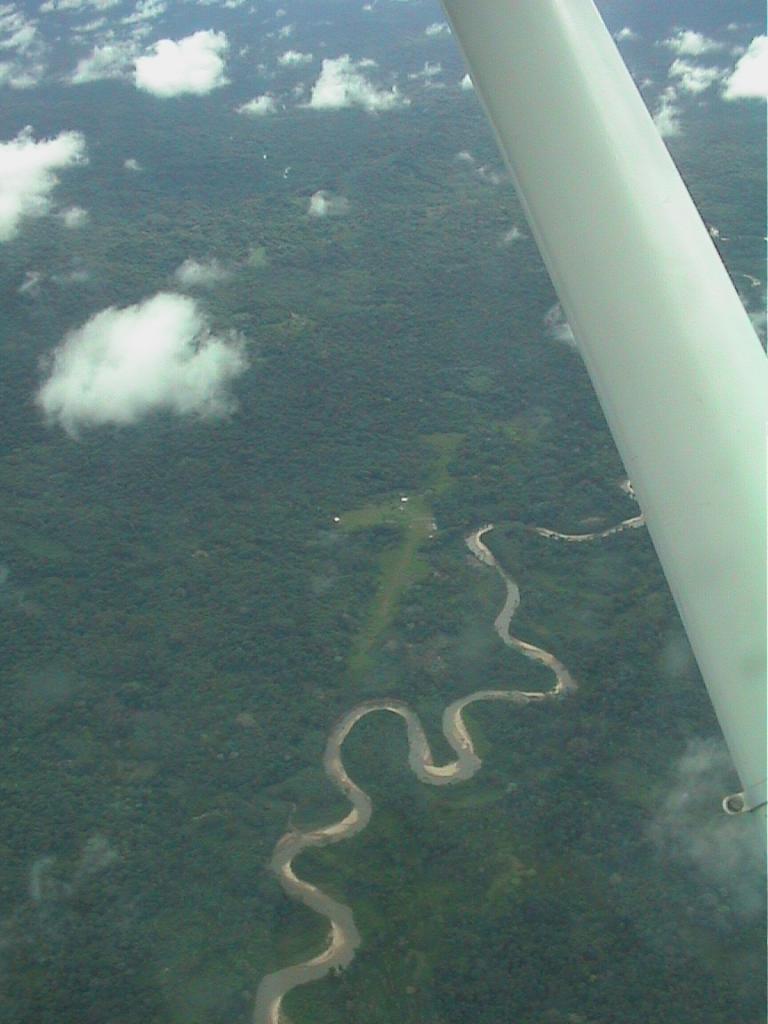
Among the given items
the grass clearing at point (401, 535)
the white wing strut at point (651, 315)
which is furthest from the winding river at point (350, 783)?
the white wing strut at point (651, 315)

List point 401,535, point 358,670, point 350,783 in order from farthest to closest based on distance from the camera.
→ 1. point 401,535
2. point 358,670
3. point 350,783

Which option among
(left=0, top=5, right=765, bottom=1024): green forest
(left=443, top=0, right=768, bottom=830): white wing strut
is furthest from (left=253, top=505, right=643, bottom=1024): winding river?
(left=443, top=0, right=768, bottom=830): white wing strut

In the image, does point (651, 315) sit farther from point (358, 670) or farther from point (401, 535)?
point (401, 535)

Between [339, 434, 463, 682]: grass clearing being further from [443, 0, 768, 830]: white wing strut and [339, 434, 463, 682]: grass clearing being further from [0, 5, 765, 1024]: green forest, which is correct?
[443, 0, 768, 830]: white wing strut

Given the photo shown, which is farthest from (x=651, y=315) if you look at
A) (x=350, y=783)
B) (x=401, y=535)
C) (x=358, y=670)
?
(x=401, y=535)

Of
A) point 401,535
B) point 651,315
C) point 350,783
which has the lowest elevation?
point 401,535

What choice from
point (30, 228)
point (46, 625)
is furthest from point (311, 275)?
point (46, 625)
